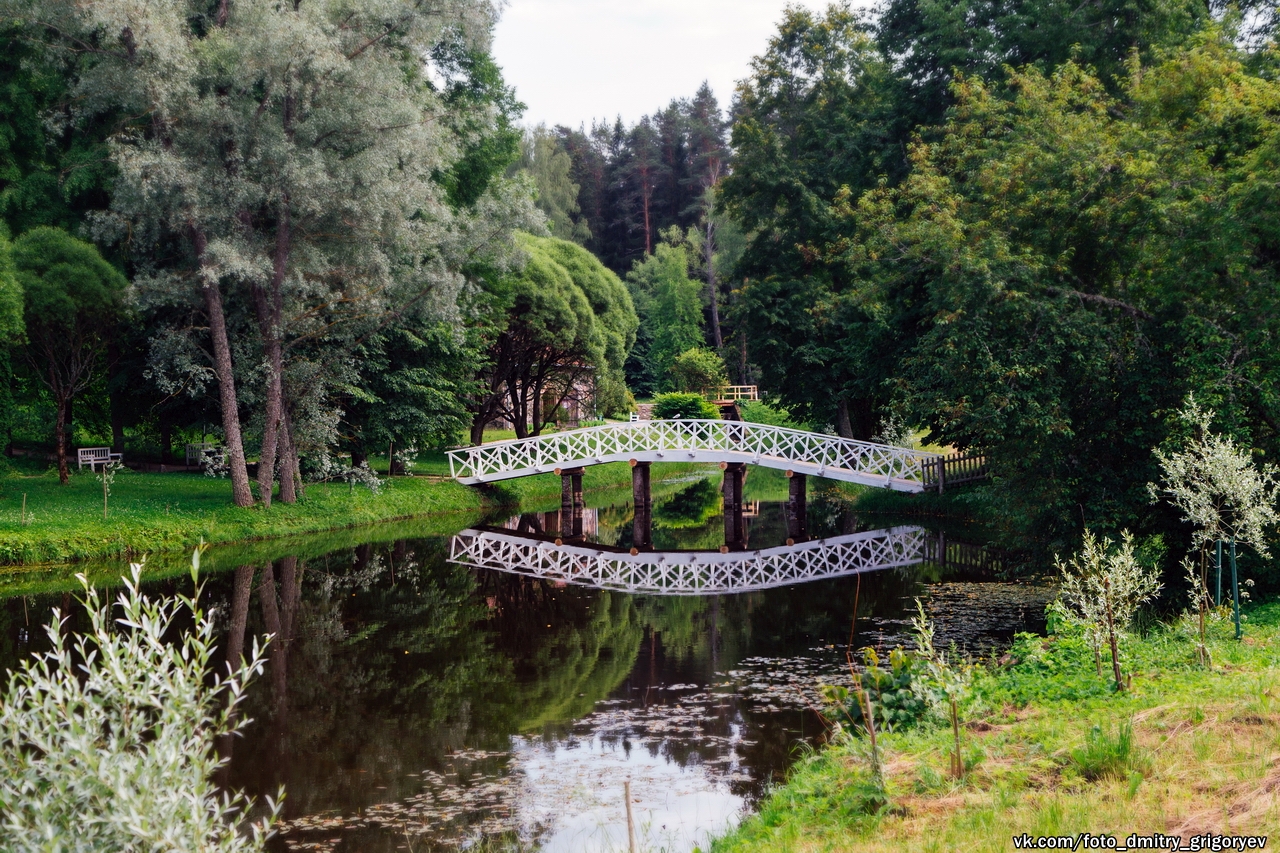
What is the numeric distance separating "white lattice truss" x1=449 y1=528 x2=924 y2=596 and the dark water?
0.74 meters

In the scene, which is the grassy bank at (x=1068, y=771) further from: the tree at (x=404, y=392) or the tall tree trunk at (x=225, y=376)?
the tree at (x=404, y=392)

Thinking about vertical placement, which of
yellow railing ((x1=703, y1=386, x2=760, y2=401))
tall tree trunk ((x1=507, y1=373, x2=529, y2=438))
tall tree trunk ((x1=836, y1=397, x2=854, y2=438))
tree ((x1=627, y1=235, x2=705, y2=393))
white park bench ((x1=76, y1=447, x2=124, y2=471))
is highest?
tree ((x1=627, y1=235, x2=705, y2=393))

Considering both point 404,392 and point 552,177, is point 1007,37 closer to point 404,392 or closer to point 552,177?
point 404,392

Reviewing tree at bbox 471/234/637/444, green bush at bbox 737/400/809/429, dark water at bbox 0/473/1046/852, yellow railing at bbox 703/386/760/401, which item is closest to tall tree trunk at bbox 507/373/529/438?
tree at bbox 471/234/637/444

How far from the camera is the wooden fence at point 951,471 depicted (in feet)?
83.0

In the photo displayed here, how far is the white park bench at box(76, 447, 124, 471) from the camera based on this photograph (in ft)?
82.9

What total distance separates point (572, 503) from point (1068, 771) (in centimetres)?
2200

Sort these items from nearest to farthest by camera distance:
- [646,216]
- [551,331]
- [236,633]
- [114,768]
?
[114,768], [236,633], [551,331], [646,216]

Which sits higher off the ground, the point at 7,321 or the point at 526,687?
the point at 7,321

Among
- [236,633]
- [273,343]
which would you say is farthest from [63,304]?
[236,633]

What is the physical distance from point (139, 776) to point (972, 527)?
22.0 meters

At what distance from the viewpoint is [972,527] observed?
76.7ft

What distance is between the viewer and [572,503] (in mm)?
27797

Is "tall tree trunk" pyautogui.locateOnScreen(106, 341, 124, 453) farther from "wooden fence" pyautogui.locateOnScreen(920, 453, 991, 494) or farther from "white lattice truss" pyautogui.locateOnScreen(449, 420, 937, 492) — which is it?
"wooden fence" pyautogui.locateOnScreen(920, 453, 991, 494)
